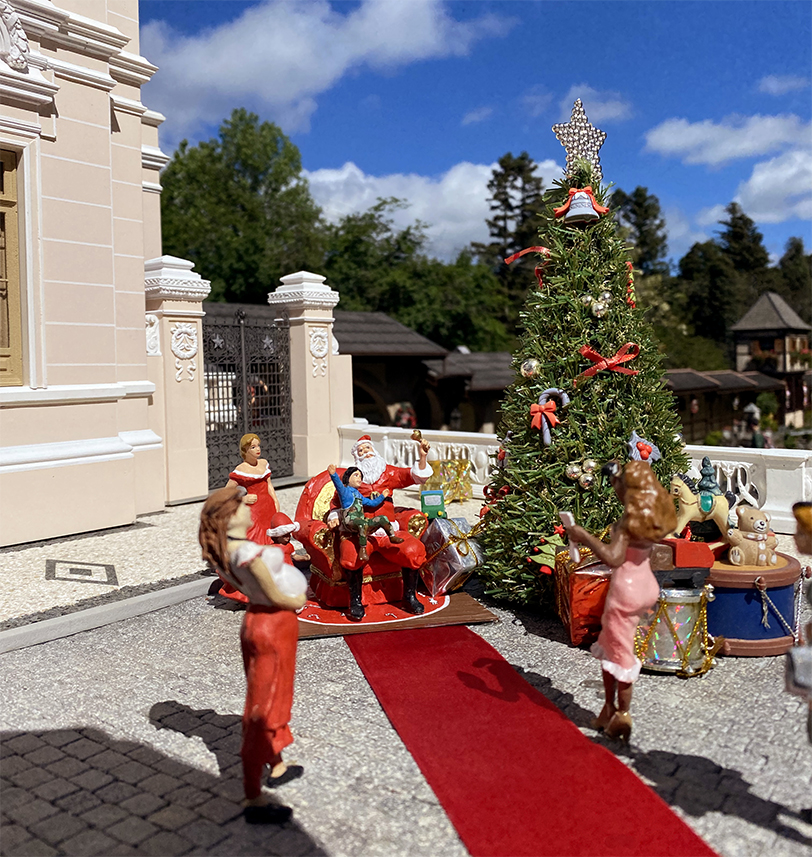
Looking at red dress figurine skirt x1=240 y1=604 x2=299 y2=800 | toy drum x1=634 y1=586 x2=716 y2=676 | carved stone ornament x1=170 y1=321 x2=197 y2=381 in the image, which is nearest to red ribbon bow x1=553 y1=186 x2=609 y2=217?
toy drum x1=634 y1=586 x2=716 y2=676

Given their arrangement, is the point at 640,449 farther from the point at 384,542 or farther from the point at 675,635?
the point at 384,542

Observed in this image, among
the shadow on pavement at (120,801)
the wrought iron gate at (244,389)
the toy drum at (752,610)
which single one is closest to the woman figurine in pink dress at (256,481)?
the shadow on pavement at (120,801)

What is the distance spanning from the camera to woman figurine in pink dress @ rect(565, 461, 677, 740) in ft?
12.1

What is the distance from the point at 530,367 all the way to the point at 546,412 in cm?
37

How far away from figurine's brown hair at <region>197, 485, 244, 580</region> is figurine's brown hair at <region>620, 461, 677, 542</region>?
180 centimetres

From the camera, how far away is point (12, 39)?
7.88m

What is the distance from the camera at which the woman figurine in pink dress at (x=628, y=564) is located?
3.70 meters

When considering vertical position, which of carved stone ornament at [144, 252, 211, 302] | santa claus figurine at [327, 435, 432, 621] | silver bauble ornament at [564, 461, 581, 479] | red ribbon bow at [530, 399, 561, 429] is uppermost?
carved stone ornament at [144, 252, 211, 302]

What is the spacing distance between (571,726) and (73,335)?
673 centimetres

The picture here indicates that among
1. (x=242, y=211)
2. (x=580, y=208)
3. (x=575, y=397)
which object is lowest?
(x=575, y=397)

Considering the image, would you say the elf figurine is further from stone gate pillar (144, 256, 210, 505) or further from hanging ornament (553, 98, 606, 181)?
stone gate pillar (144, 256, 210, 505)

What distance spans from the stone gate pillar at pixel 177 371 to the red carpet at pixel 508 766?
632cm

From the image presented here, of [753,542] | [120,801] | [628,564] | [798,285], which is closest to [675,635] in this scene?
[753,542]

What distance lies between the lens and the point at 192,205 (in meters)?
41.8
